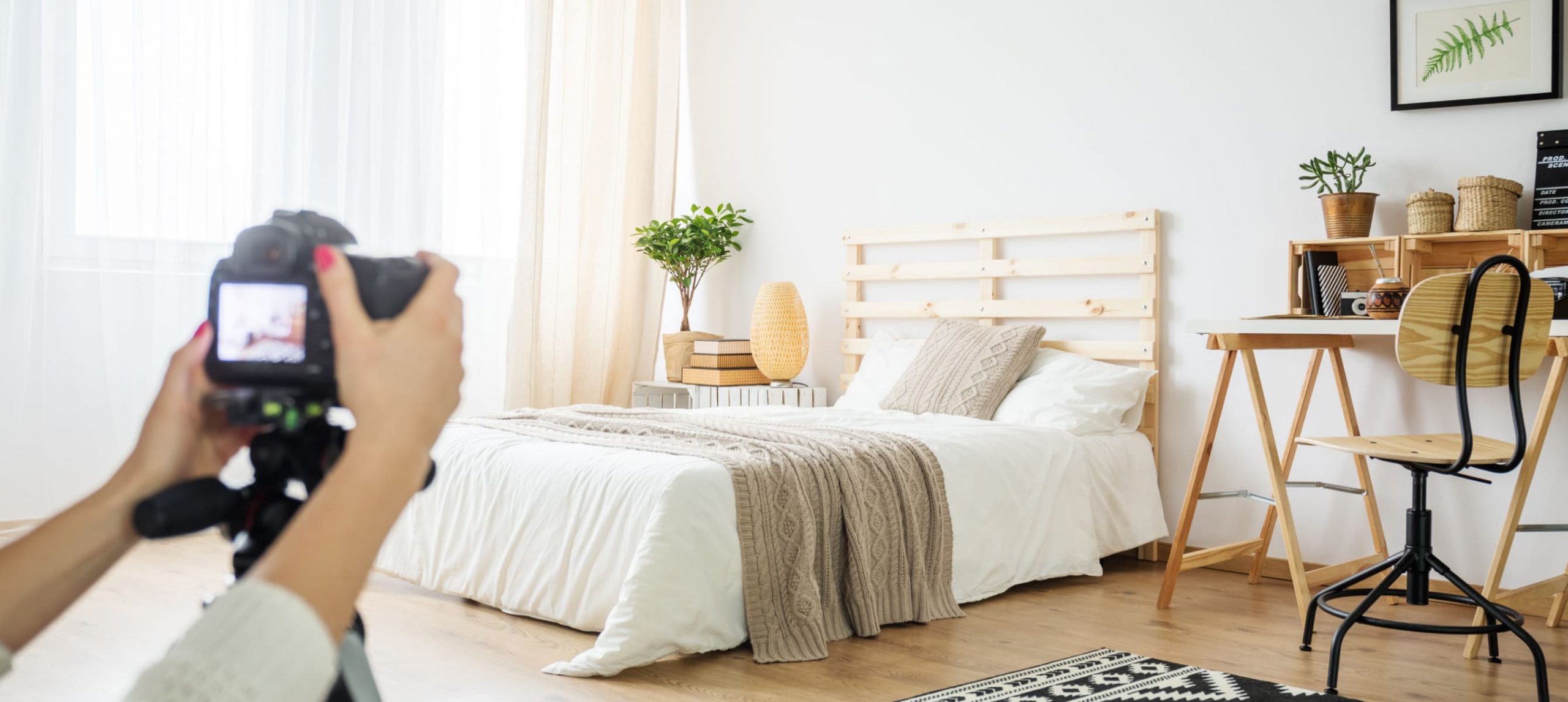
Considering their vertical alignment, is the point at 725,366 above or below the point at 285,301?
below

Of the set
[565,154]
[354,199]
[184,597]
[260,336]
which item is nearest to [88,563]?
[260,336]

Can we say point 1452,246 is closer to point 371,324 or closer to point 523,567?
point 523,567

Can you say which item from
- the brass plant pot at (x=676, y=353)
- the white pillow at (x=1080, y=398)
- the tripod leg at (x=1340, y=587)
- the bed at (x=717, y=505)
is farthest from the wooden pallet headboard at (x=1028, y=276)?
the tripod leg at (x=1340, y=587)

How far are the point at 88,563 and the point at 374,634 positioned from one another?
2.23 meters

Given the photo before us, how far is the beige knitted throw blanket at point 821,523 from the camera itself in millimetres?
2605

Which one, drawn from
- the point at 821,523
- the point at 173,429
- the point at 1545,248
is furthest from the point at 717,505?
the point at 1545,248

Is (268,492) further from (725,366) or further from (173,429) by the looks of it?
(725,366)

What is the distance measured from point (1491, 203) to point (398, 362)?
3282 mm

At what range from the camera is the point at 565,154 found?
4.98m

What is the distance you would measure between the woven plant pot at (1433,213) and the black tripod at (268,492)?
3252 mm

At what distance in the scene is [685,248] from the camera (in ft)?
16.0

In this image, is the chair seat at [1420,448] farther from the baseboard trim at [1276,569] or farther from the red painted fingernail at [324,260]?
the red painted fingernail at [324,260]

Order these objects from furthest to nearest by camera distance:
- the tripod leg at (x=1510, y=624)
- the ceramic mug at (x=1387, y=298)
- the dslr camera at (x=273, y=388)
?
the ceramic mug at (x=1387, y=298) < the tripod leg at (x=1510, y=624) < the dslr camera at (x=273, y=388)

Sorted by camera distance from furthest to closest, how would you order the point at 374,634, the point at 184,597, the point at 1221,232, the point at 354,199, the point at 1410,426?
1. the point at 354,199
2. the point at 1221,232
3. the point at 1410,426
4. the point at 184,597
5. the point at 374,634
